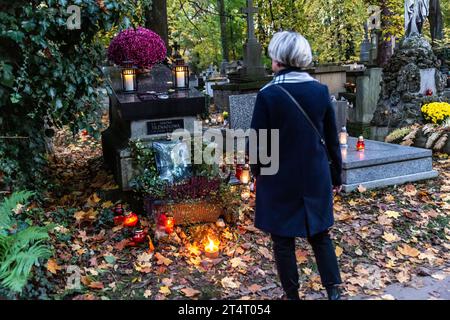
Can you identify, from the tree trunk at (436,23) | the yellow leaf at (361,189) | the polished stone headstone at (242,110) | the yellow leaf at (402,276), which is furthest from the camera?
the tree trunk at (436,23)

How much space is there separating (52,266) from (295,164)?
88.7 inches

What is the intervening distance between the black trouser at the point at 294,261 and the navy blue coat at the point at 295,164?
109mm

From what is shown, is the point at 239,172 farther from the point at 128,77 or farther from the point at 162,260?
the point at 162,260

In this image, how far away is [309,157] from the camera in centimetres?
320

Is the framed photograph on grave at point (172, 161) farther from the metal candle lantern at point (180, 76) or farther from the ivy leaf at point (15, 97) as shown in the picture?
the ivy leaf at point (15, 97)

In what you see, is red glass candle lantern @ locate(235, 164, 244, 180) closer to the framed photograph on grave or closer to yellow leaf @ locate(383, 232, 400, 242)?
the framed photograph on grave

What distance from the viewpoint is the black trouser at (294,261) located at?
328 centimetres

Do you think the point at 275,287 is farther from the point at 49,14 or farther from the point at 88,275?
the point at 49,14

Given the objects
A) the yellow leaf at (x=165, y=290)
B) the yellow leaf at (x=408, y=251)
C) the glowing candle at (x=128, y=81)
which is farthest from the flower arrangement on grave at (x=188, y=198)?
the yellow leaf at (x=408, y=251)

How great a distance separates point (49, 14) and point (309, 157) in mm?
3025

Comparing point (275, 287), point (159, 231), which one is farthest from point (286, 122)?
point (159, 231)

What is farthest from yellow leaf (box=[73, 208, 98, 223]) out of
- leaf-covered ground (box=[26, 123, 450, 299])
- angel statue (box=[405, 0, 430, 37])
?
angel statue (box=[405, 0, 430, 37])

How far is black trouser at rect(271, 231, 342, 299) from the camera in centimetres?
328

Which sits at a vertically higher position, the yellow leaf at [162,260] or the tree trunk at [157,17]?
the tree trunk at [157,17]
